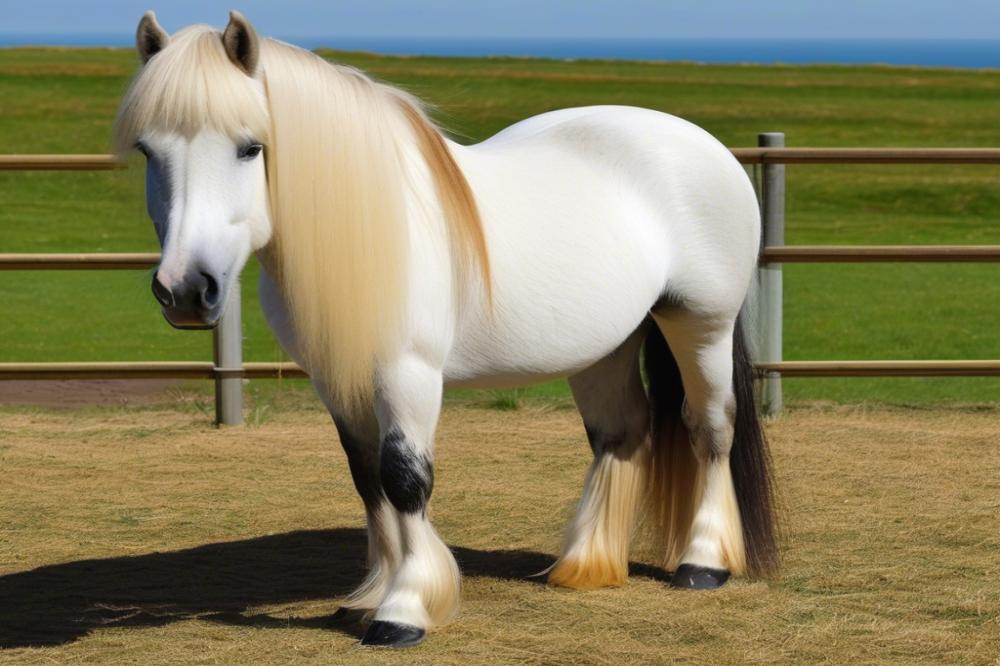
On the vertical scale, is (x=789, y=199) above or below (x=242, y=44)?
below

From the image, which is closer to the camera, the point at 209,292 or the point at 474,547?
the point at 209,292

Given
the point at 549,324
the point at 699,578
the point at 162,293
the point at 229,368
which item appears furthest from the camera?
the point at 229,368

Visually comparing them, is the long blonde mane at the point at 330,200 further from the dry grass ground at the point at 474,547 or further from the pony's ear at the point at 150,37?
the dry grass ground at the point at 474,547

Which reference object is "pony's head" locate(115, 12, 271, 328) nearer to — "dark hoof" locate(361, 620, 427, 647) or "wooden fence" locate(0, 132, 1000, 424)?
"dark hoof" locate(361, 620, 427, 647)

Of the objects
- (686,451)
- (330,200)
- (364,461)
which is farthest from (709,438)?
(330,200)

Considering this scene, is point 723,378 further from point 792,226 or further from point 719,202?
point 792,226

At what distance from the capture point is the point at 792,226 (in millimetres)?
18516

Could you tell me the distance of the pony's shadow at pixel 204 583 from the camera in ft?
12.7

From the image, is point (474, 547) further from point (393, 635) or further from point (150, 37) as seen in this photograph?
point (150, 37)

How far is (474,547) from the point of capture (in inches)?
184

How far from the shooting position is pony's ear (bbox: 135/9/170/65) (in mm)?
3221

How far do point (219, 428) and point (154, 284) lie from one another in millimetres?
3694

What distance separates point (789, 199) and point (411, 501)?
63.7ft

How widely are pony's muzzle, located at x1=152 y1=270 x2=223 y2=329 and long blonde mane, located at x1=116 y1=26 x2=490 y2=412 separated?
1.01 feet
